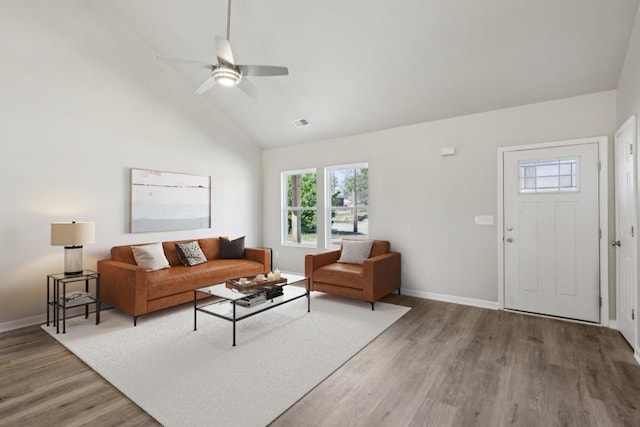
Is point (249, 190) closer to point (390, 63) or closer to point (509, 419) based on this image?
point (390, 63)

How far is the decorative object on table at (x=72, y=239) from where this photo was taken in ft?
11.1

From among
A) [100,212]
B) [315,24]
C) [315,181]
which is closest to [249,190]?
[315,181]

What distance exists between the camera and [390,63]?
373 centimetres

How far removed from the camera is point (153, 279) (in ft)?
12.0

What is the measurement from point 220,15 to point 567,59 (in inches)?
149

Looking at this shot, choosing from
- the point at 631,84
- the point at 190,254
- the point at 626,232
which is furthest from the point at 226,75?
the point at 626,232

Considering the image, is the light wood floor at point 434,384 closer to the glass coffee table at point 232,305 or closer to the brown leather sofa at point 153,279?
the brown leather sofa at point 153,279

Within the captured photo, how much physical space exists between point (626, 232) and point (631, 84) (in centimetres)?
136

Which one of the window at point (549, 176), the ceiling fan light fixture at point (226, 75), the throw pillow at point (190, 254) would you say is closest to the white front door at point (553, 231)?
the window at point (549, 176)

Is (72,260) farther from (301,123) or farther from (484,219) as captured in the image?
(484,219)

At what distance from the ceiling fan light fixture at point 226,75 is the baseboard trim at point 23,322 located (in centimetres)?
339

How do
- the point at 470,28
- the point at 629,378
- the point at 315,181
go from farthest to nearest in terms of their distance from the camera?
the point at 315,181 < the point at 470,28 < the point at 629,378

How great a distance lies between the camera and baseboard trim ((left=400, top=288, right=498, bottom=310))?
13.4 ft

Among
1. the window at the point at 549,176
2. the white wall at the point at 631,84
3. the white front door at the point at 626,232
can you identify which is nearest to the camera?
the white wall at the point at 631,84
